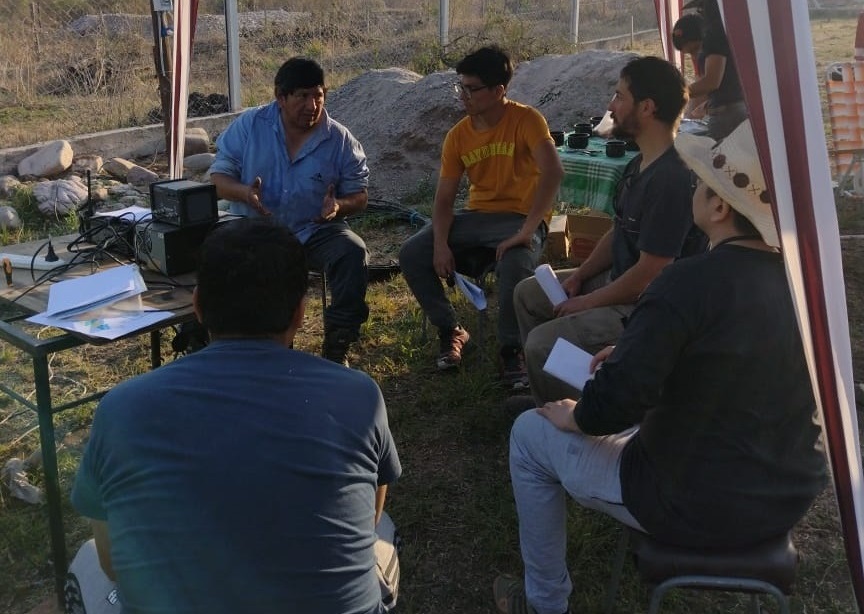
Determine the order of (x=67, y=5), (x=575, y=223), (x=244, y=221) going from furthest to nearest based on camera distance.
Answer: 1. (x=67, y=5)
2. (x=575, y=223)
3. (x=244, y=221)

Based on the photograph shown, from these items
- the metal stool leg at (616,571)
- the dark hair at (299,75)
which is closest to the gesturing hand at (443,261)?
the dark hair at (299,75)

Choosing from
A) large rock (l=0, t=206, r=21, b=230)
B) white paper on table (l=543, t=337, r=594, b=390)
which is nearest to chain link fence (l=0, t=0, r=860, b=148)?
large rock (l=0, t=206, r=21, b=230)

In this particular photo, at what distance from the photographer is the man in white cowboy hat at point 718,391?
1774 millimetres

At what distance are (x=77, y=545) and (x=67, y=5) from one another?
1185 cm

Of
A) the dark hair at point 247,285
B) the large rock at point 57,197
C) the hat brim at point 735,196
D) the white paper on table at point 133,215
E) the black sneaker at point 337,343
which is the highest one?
the hat brim at point 735,196

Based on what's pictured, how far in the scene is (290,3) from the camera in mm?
14234

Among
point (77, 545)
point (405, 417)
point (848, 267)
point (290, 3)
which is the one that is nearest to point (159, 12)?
point (405, 417)

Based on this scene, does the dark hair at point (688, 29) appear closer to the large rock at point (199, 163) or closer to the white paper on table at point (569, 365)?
the large rock at point (199, 163)

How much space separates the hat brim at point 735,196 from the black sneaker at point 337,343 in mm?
2132

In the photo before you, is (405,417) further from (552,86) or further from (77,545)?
(552,86)

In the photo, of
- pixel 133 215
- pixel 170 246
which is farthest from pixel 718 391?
pixel 133 215

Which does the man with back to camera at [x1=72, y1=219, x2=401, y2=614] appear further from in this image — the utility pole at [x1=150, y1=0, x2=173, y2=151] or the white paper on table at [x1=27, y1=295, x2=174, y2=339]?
the utility pole at [x1=150, y1=0, x2=173, y2=151]

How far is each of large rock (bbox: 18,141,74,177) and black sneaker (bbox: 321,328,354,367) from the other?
467cm

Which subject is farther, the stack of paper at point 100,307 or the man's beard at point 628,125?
the man's beard at point 628,125
